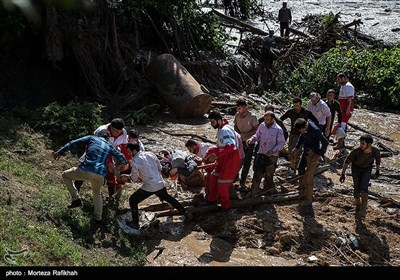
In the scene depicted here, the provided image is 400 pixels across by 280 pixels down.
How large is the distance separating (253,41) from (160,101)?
6.24 metres

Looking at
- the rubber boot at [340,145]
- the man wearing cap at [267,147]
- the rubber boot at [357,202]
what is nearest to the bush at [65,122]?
the man wearing cap at [267,147]

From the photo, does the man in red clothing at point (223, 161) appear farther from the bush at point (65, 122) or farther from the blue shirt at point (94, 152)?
the bush at point (65, 122)

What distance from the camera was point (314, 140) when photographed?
28.2 ft

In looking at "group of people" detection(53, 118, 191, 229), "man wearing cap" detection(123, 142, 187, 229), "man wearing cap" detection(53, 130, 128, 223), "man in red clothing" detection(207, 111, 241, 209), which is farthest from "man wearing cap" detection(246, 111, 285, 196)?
"man wearing cap" detection(53, 130, 128, 223)

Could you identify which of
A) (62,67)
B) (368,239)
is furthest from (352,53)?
(368,239)

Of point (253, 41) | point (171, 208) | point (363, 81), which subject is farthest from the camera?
point (253, 41)

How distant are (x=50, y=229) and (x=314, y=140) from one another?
4357 mm

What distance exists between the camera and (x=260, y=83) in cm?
1820

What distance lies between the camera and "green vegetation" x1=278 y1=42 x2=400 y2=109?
55.6 feet

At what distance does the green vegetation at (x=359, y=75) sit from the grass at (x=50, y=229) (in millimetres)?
10472

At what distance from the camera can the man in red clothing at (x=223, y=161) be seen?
7902 mm

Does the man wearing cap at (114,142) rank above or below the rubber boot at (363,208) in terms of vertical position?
above

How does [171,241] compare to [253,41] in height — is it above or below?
below
